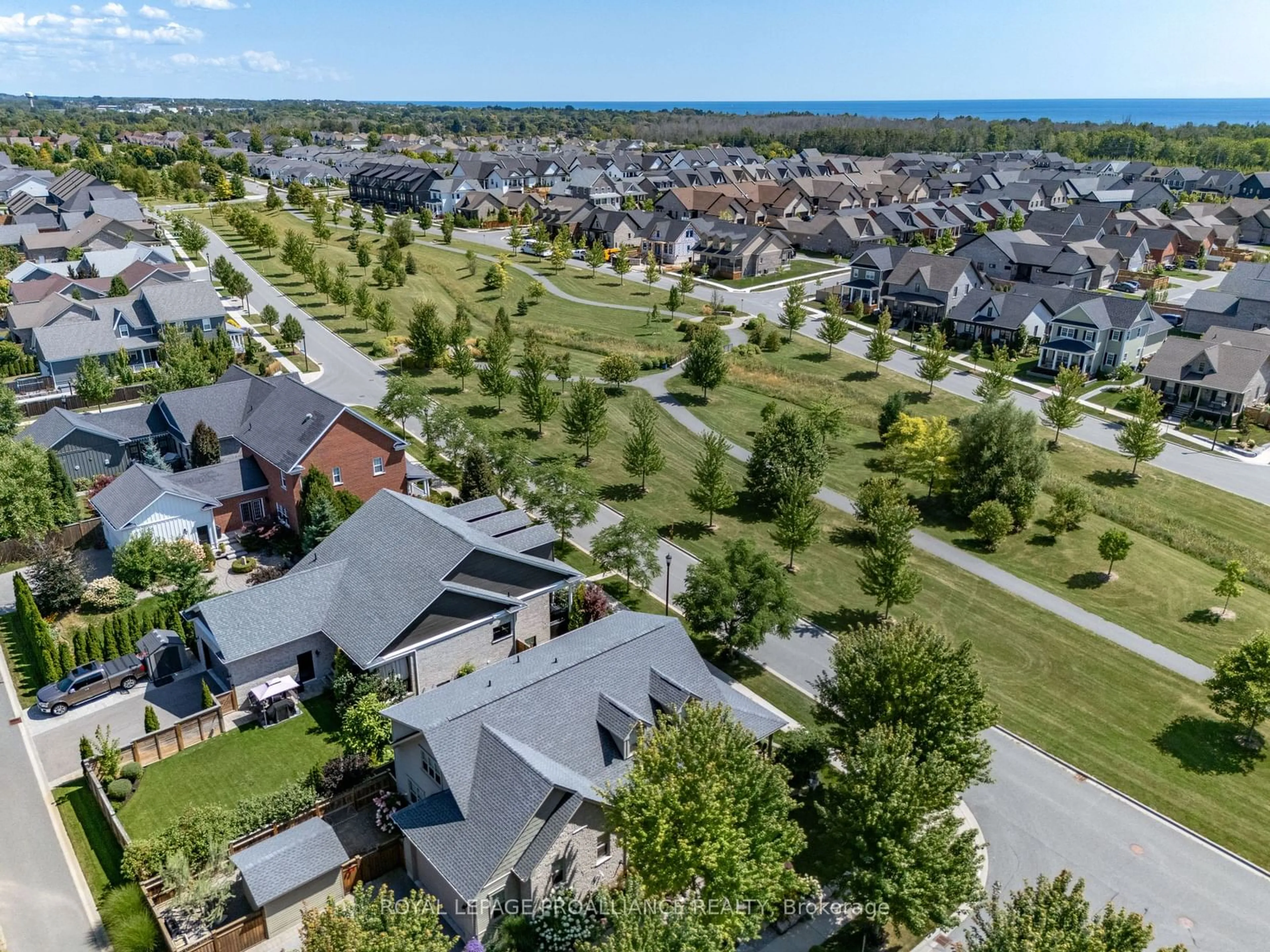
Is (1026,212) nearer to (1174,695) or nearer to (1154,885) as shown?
(1174,695)

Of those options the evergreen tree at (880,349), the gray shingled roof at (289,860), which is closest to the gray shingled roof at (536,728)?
the gray shingled roof at (289,860)

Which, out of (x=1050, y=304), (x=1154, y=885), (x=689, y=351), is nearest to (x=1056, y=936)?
(x=1154, y=885)

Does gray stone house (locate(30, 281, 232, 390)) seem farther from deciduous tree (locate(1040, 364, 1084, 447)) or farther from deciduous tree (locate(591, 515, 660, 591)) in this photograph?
deciduous tree (locate(1040, 364, 1084, 447))

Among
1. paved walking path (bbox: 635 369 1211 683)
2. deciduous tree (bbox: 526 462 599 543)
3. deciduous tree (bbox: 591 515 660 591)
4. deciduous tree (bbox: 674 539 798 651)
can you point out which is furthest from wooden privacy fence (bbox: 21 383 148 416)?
deciduous tree (bbox: 674 539 798 651)

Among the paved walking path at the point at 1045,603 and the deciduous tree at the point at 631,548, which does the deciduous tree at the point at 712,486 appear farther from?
the paved walking path at the point at 1045,603

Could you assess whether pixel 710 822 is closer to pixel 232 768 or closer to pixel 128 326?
pixel 232 768
